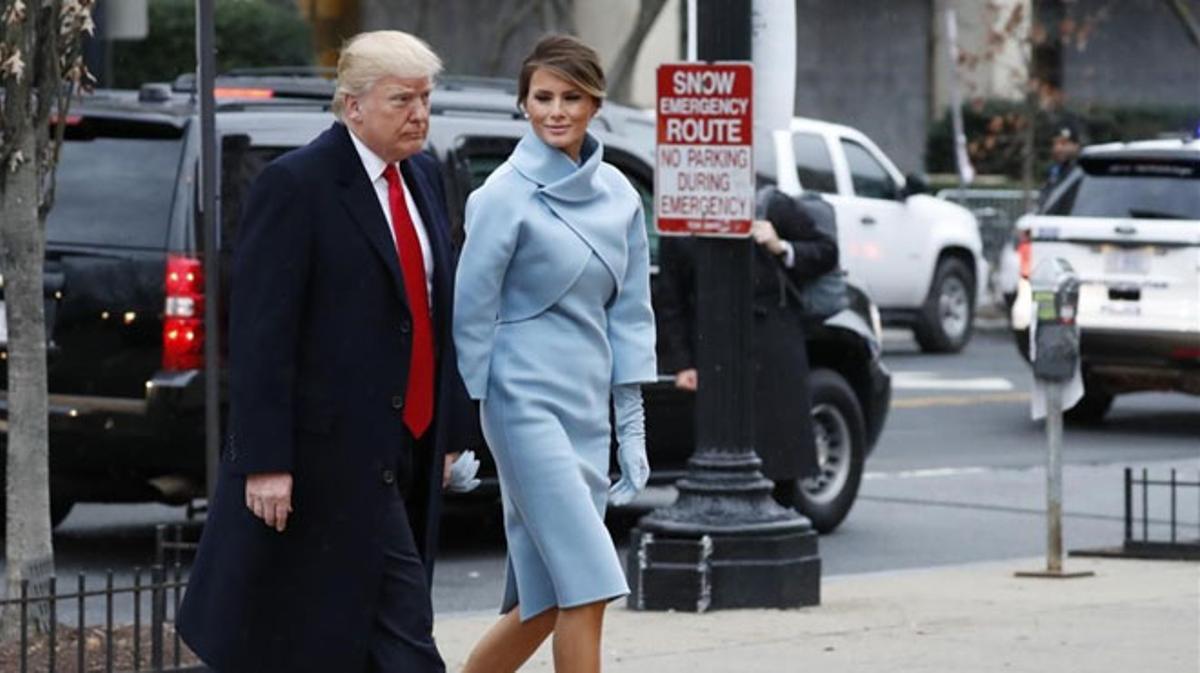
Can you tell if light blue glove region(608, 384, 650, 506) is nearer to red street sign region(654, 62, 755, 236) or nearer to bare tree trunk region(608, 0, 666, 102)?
red street sign region(654, 62, 755, 236)

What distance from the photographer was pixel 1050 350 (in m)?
11.3

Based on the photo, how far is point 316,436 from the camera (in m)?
6.16

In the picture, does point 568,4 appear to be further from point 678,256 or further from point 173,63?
point 678,256

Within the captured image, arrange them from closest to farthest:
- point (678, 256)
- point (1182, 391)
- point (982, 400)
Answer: point (678, 256) < point (1182, 391) < point (982, 400)

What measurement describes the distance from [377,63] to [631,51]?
22.1 m

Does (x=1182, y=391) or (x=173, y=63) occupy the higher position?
(x=173, y=63)

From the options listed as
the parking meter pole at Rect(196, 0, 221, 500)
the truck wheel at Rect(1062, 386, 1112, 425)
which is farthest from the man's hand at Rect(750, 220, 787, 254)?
the truck wheel at Rect(1062, 386, 1112, 425)

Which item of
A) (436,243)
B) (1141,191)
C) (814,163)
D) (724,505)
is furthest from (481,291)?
(814,163)

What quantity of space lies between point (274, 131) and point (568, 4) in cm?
1791

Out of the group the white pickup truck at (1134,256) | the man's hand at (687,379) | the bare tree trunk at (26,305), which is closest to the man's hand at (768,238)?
the man's hand at (687,379)


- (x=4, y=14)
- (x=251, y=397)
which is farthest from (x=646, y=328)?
(x=4, y=14)

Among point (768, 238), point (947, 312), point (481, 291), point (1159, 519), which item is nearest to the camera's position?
point (481, 291)

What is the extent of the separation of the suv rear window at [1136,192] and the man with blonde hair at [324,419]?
40.6ft

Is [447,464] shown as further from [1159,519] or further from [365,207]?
[1159,519]
